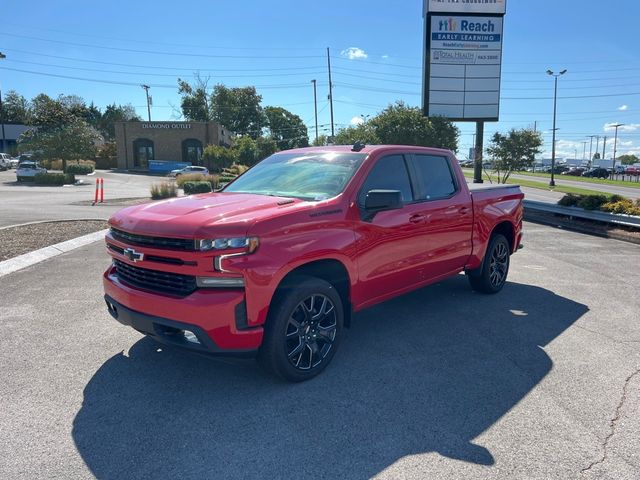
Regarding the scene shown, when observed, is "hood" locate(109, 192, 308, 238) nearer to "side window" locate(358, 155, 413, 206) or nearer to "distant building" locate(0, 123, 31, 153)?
"side window" locate(358, 155, 413, 206)

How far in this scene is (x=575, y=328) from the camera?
5410 millimetres

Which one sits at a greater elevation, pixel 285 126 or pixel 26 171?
pixel 285 126

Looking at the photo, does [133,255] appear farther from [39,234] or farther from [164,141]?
[164,141]

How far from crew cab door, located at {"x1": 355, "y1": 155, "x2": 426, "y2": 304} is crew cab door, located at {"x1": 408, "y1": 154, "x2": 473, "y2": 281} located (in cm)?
10

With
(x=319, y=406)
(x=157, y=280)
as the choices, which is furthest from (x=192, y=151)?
(x=319, y=406)

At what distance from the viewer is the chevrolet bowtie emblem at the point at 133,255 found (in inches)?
150

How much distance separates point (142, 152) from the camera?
191ft

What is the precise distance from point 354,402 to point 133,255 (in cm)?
204

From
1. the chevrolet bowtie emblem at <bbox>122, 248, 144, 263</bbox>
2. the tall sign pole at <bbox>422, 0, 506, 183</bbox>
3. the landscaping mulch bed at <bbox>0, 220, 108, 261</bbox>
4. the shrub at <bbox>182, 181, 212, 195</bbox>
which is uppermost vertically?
the tall sign pole at <bbox>422, 0, 506, 183</bbox>

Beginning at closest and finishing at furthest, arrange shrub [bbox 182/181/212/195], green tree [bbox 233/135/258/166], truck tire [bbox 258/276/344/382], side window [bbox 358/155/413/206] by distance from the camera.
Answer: truck tire [bbox 258/276/344/382], side window [bbox 358/155/413/206], shrub [bbox 182/181/212/195], green tree [bbox 233/135/258/166]

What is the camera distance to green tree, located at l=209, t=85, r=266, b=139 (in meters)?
86.0

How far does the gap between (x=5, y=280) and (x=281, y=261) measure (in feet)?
18.2

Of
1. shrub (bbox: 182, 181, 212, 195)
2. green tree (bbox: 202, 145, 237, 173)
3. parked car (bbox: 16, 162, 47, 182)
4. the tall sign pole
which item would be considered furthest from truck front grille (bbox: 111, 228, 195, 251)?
green tree (bbox: 202, 145, 237, 173)

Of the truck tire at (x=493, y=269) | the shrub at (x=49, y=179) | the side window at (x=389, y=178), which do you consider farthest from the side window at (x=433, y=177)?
the shrub at (x=49, y=179)
